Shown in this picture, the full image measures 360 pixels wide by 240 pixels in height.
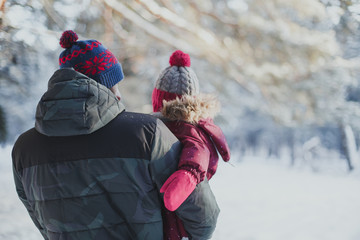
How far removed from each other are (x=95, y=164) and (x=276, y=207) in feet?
9.18

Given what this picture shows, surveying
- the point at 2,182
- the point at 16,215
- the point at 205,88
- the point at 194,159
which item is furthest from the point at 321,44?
the point at 2,182

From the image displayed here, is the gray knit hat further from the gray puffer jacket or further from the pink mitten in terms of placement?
the pink mitten

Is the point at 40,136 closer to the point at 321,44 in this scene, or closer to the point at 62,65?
the point at 62,65

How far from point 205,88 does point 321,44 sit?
1983 millimetres

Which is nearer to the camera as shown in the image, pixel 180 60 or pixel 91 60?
pixel 91 60

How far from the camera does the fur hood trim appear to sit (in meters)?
1.11

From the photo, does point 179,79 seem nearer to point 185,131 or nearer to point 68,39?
point 185,131

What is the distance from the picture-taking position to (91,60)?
108cm

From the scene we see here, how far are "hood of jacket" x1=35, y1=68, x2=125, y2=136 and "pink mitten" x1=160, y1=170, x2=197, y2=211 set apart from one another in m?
0.25

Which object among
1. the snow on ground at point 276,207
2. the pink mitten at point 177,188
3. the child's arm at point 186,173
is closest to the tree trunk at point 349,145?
the snow on ground at point 276,207

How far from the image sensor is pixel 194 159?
3.11ft

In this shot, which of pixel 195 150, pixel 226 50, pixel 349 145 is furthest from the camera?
pixel 349 145

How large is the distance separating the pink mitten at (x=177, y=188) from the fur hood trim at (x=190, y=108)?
0.26m

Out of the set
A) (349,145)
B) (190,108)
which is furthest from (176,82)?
(349,145)
